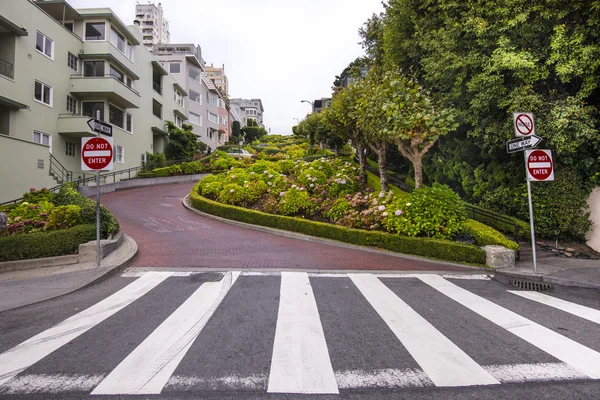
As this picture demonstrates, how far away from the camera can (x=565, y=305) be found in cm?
547

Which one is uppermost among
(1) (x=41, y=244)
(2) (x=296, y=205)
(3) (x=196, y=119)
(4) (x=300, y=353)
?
(3) (x=196, y=119)

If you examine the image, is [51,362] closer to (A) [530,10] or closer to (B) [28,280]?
(B) [28,280]

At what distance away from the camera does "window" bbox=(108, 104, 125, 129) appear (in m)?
25.1

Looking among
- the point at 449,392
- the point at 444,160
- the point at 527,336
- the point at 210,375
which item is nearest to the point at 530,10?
the point at 444,160

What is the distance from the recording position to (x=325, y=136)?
28.1 m

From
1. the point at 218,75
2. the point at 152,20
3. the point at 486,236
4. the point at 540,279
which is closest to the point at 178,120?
the point at 486,236

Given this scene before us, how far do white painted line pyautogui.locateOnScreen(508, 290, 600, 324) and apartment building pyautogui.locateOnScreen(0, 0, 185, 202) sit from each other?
18.5m

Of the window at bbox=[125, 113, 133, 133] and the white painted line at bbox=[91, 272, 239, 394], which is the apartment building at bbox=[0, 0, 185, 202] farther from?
the white painted line at bbox=[91, 272, 239, 394]

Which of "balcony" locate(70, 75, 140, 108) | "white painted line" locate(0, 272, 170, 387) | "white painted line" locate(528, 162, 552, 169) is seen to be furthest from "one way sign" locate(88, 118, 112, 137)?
"balcony" locate(70, 75, 140, 108)

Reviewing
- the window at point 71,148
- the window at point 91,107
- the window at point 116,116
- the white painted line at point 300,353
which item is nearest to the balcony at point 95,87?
the window at point 91,107

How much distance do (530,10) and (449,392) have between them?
11.4 meters

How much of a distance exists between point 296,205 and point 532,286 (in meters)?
8.57

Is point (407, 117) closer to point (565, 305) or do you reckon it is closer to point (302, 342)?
point (565, 305)

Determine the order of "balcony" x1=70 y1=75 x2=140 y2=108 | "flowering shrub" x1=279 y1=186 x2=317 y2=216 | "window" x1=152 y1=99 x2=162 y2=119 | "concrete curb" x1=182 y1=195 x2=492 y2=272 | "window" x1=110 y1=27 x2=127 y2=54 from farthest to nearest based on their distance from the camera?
"window" x1=152 y1=99 x2=162 y2=119 < "window" x1=110 y1=27 x2=127 y2=54 < "balcony" x1=70 y1=75 x2=140 y2=108 < "flowering shrub" x1=279 y1=186 x2=317 y2=216 < "concrete curb" x1=182 y1=195 x2=492 y2=272
